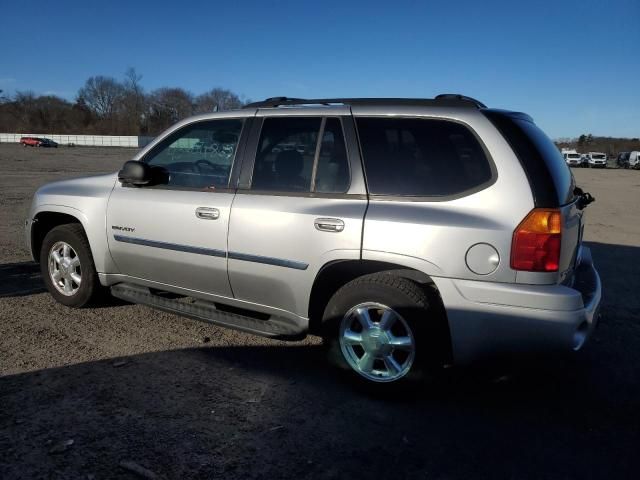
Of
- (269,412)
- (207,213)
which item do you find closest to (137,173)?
(207,213)

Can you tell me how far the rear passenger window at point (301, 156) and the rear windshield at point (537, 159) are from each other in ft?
3.19

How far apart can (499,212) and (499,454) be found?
4.23 feet

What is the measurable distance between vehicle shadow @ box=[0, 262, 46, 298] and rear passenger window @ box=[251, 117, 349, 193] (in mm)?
3056

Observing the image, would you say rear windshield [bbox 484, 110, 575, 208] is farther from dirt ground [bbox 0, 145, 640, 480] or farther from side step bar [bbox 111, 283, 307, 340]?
side step bar [bbox 111, 283, 307, 340]

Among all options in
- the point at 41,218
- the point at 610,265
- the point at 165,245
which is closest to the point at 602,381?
the point at 165,245

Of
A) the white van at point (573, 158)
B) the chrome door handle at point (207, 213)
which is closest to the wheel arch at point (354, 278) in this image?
the chrome door handle at point (207, 213)

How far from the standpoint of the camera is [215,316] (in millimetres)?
3859

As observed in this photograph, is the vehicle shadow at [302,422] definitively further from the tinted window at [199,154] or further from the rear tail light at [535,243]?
the tinted window at [199,154]

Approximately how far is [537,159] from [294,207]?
1507 mm

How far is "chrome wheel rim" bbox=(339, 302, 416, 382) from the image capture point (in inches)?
127

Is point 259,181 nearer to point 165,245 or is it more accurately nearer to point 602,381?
point 165,245

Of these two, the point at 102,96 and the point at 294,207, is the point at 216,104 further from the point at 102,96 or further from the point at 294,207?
the point at 102,96

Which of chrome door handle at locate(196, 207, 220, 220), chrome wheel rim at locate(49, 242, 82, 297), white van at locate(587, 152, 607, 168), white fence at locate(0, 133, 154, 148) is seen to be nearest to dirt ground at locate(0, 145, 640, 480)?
chrome wheel rim at locate(49, 242, 82, 297)

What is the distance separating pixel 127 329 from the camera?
436 cm
